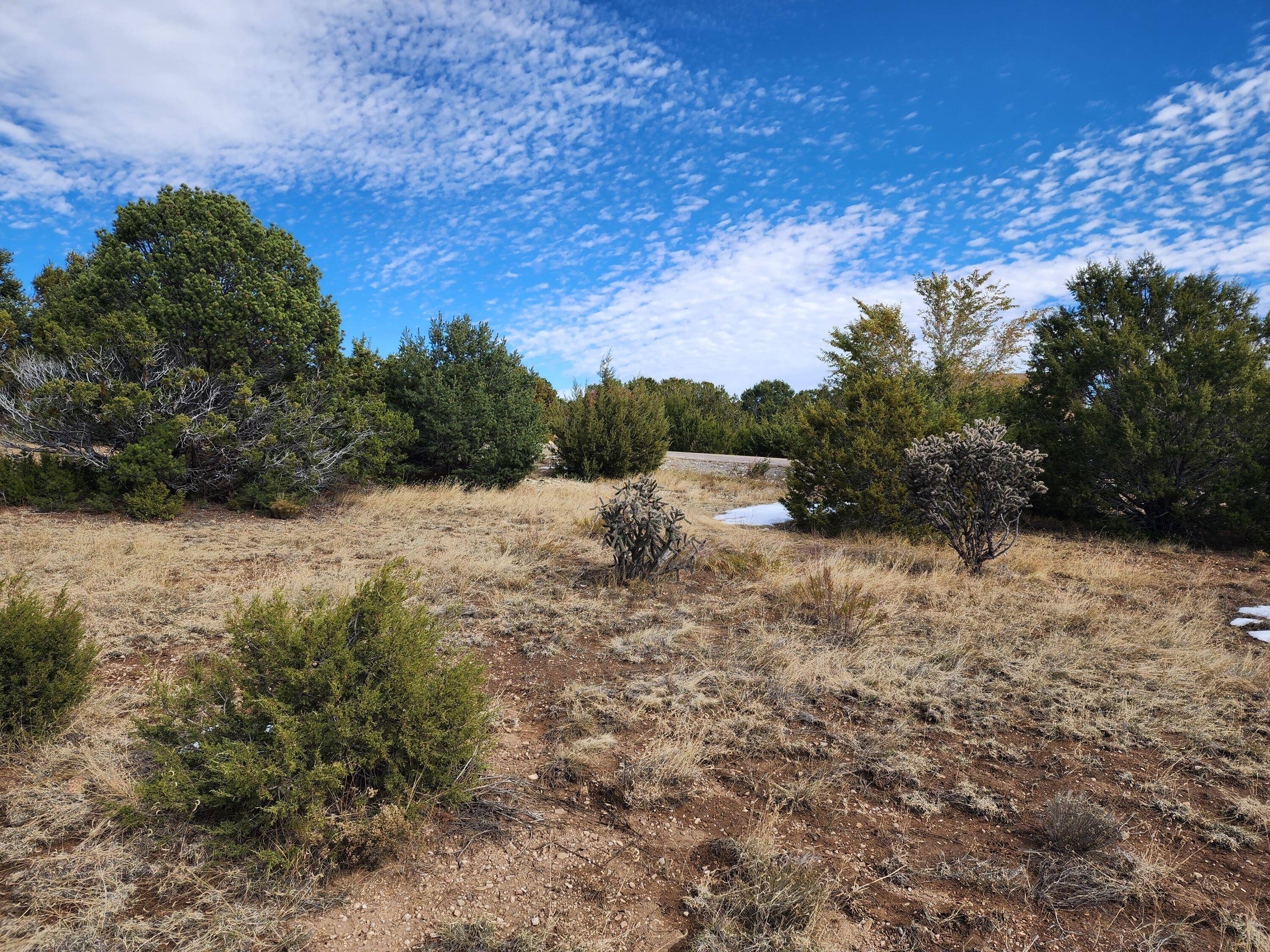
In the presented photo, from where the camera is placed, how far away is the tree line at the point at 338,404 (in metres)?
8.62

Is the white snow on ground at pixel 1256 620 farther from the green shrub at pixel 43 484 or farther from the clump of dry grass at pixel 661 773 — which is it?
the green shrub at pixel 43 484

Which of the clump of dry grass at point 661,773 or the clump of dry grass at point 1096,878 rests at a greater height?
the clump of dry grass at point 661,773

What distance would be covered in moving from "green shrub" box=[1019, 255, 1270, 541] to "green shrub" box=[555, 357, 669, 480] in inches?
364

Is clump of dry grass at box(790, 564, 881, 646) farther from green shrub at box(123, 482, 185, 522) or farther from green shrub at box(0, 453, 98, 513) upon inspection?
green shrub at box(0, 453, 98, 513)

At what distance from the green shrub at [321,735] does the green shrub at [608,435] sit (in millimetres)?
14399

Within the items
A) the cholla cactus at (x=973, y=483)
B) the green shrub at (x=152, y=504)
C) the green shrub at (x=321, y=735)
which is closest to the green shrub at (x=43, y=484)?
the green shrub at (x=152, y=504)

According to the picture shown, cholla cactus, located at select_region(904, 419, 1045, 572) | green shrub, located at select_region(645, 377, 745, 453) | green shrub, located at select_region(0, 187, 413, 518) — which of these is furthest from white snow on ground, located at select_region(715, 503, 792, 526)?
green shrub, located at select_region(645, 377, 745, 453)

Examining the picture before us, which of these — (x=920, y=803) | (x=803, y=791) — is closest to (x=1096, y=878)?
(x=920, y=803)

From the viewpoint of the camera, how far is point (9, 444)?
28.5 feet

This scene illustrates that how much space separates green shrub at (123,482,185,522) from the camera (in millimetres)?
8383

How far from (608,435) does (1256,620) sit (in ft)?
44.0

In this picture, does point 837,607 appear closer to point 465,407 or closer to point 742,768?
point 742,768

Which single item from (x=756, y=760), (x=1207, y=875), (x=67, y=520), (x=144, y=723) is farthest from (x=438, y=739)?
(x=67, y=520)

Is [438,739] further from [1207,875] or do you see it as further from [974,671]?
[974,671]
